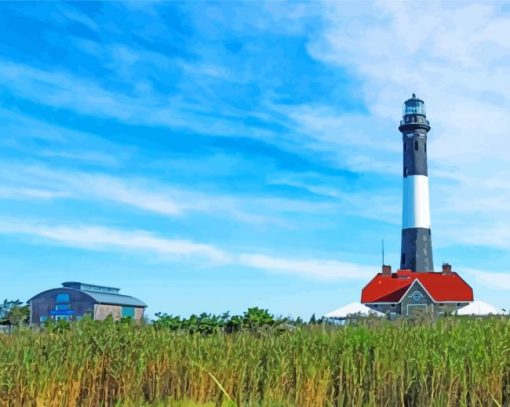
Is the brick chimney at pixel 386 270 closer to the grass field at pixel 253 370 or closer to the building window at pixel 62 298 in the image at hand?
the building window at pixel 62 298

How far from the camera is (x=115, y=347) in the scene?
22.4ft

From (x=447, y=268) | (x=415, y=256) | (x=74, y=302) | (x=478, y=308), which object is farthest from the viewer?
(x=447, y=268)

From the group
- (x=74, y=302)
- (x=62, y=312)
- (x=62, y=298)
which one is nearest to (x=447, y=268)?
(x=74, y=302)

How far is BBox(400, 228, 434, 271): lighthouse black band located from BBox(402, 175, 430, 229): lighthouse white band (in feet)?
1.45

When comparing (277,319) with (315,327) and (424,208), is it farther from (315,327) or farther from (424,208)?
(424,208)

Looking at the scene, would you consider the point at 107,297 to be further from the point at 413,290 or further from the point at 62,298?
the point at 413,290

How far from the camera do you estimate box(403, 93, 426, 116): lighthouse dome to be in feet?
137

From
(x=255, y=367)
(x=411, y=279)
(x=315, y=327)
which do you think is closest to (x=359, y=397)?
(x=255, y=367)

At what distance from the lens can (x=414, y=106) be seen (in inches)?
1658

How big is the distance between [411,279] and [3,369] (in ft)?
116

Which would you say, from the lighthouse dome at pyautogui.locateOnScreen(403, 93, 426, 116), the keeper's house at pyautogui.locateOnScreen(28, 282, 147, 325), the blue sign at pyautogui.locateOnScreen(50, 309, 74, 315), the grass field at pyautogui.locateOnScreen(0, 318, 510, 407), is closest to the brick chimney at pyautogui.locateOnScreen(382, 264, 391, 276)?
the lighthouse dome at pyautogui.locateOnScreen(403, 93, 426, 116)

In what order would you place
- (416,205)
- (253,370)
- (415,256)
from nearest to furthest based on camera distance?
(253,370) → (416,205) → (415,256)

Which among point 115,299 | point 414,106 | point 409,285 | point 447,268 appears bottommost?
point 115,299

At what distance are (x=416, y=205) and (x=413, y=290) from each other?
5498 millimetres
